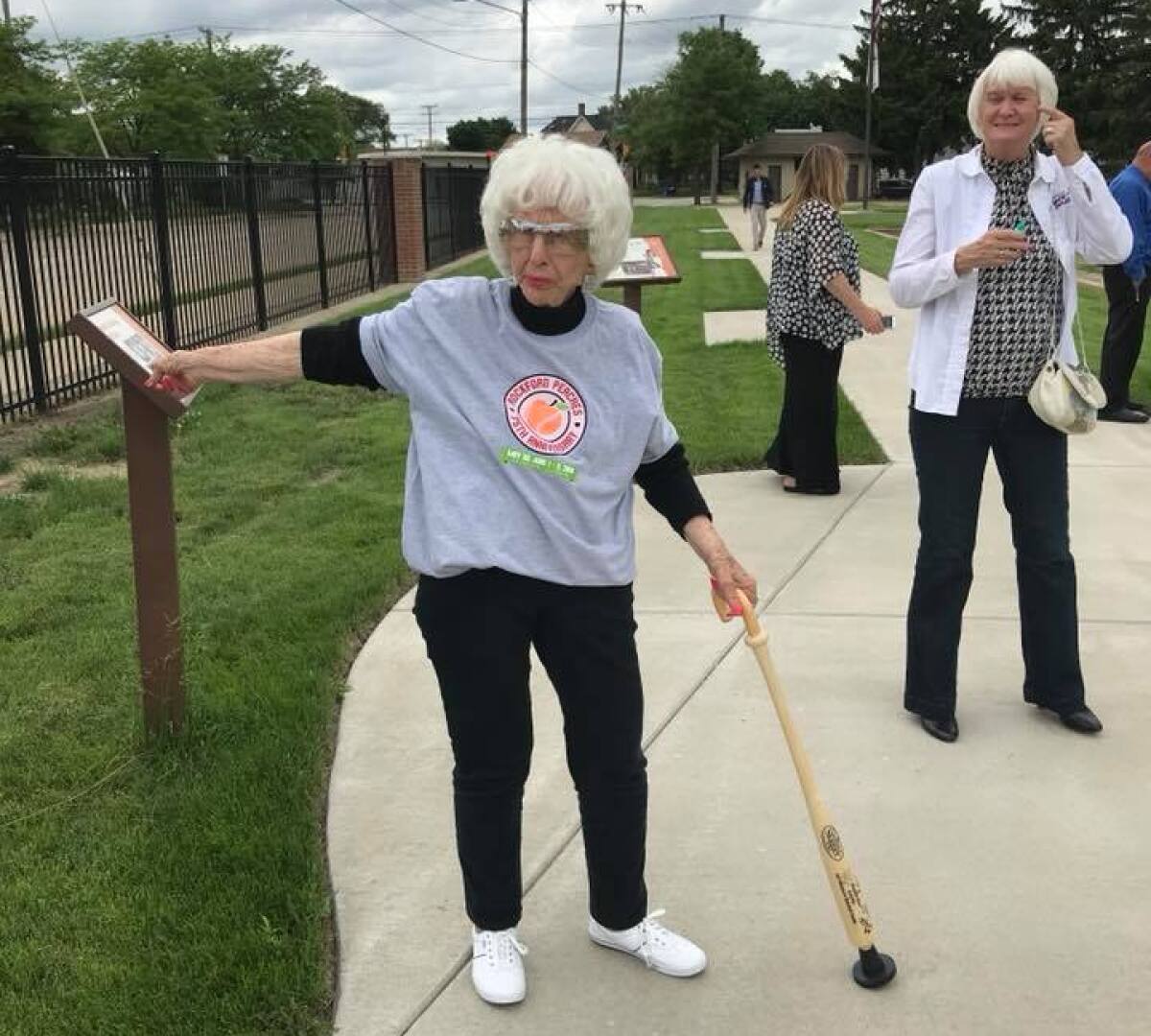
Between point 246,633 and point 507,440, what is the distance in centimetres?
248

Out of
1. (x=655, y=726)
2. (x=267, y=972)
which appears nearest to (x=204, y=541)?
(x=655, y=726)

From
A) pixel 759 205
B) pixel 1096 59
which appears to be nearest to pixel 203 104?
pixel 759 205

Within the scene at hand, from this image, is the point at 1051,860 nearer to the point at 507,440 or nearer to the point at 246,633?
the point at 507,440

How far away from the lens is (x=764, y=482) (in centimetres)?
652

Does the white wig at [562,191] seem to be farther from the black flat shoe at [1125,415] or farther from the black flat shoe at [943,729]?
the black flat shoe at [1125,415]

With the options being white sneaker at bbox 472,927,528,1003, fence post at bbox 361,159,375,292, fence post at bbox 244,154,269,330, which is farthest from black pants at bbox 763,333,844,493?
fence post at bbox 361,159,375,292

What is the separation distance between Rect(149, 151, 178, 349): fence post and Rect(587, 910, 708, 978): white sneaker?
8757 mm

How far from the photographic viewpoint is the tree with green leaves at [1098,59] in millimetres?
41531

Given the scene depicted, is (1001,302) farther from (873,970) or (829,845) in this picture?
(873,970)

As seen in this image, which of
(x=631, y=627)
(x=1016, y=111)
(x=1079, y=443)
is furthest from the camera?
(x=1079, y=443)

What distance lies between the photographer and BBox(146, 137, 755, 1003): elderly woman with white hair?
7.26 ft

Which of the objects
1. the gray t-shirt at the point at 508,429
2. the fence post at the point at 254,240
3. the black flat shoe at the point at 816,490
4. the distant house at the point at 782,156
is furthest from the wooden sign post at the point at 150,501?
the distant house at the point at 782,156

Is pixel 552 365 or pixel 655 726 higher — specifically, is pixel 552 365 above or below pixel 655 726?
above

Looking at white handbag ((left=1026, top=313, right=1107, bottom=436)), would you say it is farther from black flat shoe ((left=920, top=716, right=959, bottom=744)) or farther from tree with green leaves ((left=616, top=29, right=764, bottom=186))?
tree with green leaves ((left=616, top=29, right=764, bottom=186))
